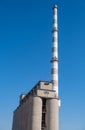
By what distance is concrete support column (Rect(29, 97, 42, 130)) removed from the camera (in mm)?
62219

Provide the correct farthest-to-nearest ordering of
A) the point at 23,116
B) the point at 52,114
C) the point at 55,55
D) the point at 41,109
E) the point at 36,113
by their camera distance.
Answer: the point at 55,55 < the point at 23,116 < the point at 52,114 < the point at 41,109 < the point at 36,113

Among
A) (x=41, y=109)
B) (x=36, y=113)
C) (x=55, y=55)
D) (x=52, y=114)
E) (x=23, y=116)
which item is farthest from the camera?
(x=55, y=55)

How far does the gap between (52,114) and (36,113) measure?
4283 mm

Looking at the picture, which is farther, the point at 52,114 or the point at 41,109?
the point at 52,114

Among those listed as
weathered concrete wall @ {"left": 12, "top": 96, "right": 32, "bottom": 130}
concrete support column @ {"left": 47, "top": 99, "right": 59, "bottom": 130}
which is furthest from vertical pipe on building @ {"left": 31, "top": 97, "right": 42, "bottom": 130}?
concrete support column @ {"left": 47, "top": 99, "right": 59, "bottom": 130}

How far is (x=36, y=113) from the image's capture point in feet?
207

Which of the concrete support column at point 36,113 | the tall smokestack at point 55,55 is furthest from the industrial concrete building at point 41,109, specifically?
the tall smokestack at point 55,55

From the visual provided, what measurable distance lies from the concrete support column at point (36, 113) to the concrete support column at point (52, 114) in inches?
97.6

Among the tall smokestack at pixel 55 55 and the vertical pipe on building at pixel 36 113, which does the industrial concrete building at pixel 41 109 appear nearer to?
the vertical pipe on building at pixel 36 113

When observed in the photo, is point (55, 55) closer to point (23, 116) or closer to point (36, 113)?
point (23, 116)

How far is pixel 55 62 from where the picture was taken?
78.9 m

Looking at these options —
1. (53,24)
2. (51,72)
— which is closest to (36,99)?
Result: (51,72)

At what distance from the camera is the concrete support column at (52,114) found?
208 ft

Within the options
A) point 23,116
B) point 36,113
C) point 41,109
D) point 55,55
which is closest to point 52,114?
point 41,109
